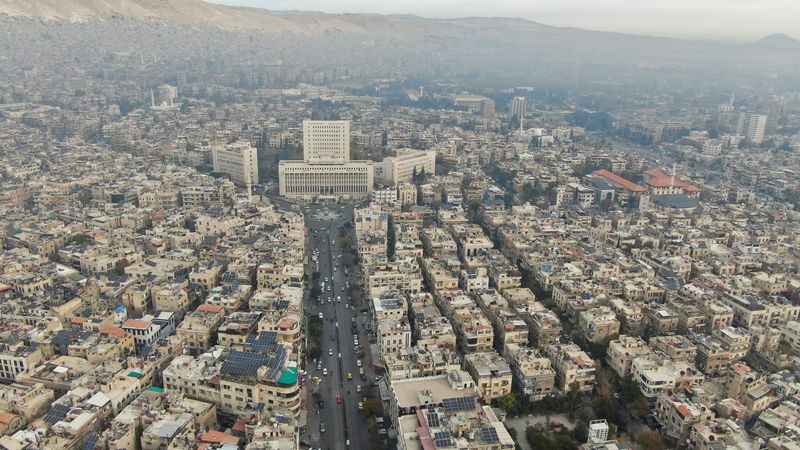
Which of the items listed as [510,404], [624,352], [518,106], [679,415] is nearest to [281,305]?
[510,404]

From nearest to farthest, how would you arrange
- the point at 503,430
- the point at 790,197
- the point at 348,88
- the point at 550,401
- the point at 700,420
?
1. the point at 503,430
2. the point at 700,420
3. the point at 550,401
4. the point at 790,197
5. the point at 348,88

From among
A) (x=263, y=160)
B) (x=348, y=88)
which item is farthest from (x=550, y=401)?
(x=348, y=88)

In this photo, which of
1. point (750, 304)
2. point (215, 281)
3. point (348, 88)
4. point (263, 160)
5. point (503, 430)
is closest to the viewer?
point (503, 430)

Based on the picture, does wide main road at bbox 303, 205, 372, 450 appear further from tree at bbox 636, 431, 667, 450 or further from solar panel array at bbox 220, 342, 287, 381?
tree at bbox 636, 431, 667, 450

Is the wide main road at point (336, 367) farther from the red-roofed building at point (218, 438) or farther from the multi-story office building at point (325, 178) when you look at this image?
the multi-story office building at point (325, 178)

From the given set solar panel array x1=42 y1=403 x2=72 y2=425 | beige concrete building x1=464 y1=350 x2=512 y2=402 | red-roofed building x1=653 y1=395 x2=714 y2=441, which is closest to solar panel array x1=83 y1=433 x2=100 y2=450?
solar panel array x1=42 y1=403 x2=72 y2=425

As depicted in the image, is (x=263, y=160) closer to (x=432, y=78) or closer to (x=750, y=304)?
(x=750, y=304)

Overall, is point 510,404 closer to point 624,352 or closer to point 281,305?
point 624,352
